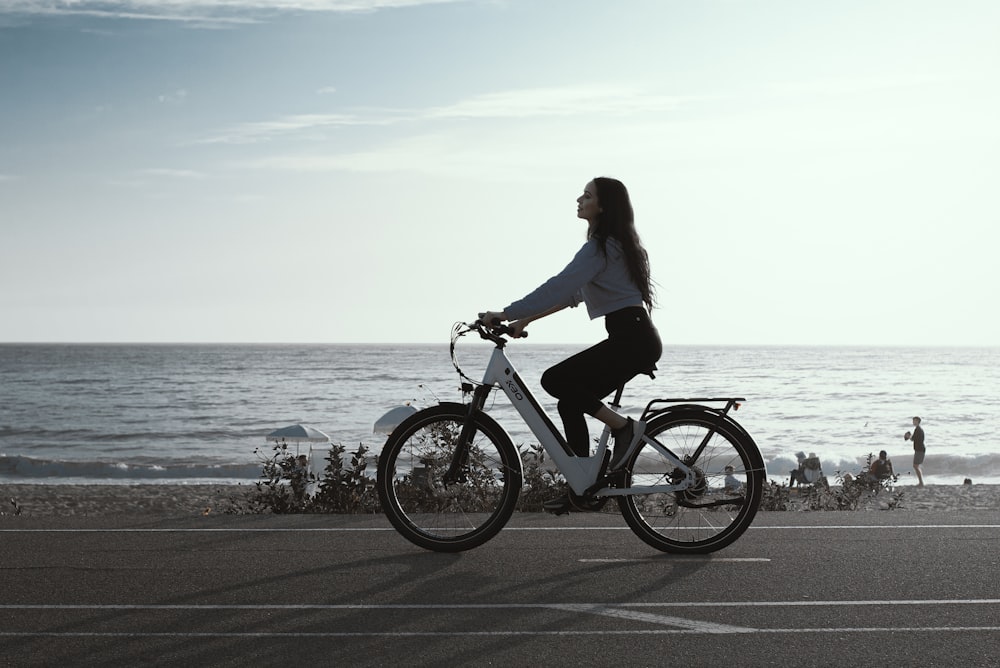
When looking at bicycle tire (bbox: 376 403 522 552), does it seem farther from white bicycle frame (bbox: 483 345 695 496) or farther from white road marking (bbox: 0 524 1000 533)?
white road marking (bbox: 0 524 1000 533)

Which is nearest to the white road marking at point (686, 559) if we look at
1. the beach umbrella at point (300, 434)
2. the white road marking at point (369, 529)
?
the white road marking at point (369, 529)

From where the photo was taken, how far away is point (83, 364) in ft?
338

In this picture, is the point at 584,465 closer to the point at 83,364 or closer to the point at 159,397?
the point at 159,397

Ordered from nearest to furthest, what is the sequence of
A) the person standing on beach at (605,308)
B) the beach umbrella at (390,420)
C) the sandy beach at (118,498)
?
the person standing on beach at (605,308) → the beach umbrella at (390,420) → the sandy beach at (118,498)

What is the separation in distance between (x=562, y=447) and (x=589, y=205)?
60.4 inches

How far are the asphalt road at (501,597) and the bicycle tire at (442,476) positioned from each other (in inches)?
6.4

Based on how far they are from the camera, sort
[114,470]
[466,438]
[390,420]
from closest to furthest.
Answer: [466,438] < [390,420] < [114,470]

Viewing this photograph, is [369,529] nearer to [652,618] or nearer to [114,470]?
[652,618]

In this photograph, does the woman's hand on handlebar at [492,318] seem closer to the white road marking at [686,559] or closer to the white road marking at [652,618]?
the white road marking at [686,559]

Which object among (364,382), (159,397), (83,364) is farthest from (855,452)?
(83,364)

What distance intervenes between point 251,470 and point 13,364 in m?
86.4

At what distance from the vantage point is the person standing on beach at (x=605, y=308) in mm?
6406

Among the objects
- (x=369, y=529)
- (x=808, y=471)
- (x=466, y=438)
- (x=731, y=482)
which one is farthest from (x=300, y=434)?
(x=731, y=482)

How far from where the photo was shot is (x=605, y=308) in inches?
256
